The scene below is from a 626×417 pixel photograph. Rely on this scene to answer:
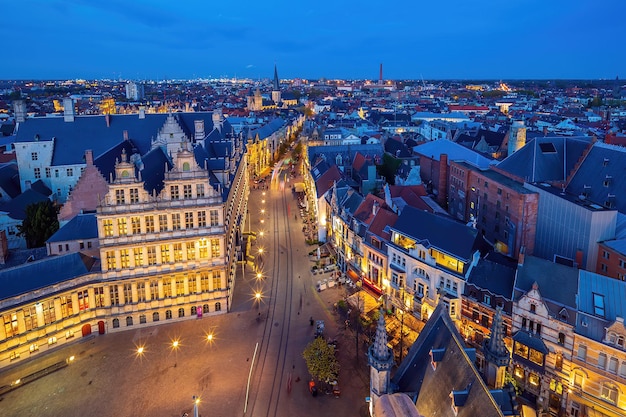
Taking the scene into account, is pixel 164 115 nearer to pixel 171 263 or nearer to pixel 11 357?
pixel 171 263

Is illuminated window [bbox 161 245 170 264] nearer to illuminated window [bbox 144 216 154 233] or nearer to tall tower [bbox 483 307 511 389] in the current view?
illuminated window [bbox 144 216 154 233]

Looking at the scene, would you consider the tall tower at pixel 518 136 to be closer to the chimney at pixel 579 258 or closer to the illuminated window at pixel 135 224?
the chimney at pixel 579 258

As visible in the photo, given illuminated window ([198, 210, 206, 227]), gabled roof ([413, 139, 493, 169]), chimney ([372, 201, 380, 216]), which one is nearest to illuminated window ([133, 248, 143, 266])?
illuminated window ([198, 210, 206, 227])

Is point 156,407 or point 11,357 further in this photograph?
A: point 11,357

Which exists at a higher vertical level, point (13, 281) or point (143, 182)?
point (143, 182)

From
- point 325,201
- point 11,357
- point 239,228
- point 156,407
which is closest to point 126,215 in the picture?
point 11,357

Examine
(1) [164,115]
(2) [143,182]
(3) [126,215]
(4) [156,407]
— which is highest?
(1) [164,115]

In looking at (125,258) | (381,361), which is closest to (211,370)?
(125,258)
